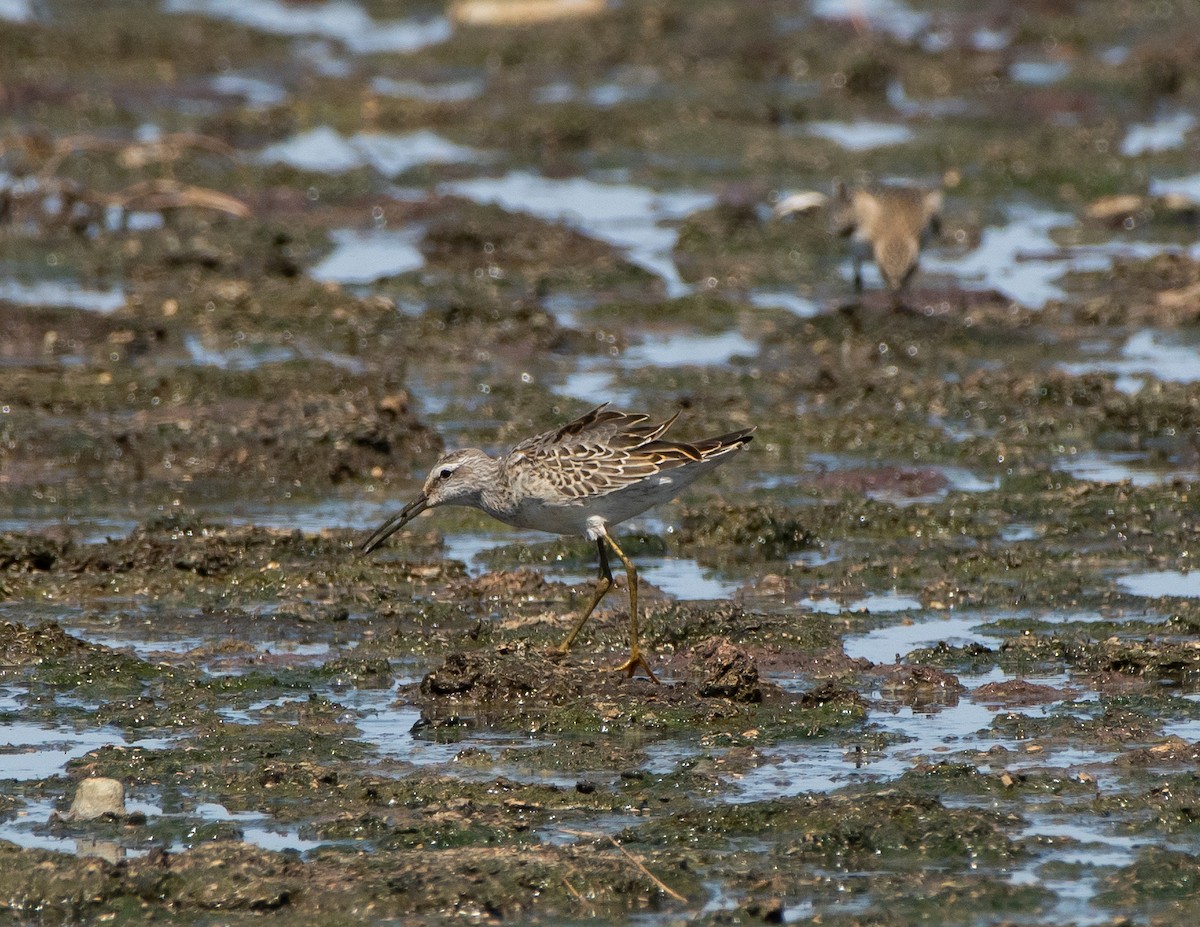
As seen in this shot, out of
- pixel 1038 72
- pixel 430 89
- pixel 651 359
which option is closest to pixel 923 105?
pixel 1038 72

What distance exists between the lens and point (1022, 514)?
1111 cm

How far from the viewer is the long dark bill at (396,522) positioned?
9.71 meters

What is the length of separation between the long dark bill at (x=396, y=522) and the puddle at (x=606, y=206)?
7952 millimetres

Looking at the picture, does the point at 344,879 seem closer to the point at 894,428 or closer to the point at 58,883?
the point at 58,883

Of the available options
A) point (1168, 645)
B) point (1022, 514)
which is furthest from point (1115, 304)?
point (1168, 645)

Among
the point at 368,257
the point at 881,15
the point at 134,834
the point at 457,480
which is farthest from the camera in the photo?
the point at 881,15

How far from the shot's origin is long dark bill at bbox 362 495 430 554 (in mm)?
9711

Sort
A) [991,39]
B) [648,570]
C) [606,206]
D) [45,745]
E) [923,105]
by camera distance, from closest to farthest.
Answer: [45,745] < [648,570] < [606,206] < [923,105] < [991,39]

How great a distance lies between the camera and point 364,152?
22.7 meters

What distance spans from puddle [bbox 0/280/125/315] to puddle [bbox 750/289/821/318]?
4984 mm

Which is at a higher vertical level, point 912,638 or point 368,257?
point 912,638

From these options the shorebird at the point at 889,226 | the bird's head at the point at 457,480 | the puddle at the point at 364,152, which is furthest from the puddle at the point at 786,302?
the bird's head at the point at 457,480

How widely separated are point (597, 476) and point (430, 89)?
1859cm

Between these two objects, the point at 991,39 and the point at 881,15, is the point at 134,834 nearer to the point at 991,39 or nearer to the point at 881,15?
the point at 991,39
